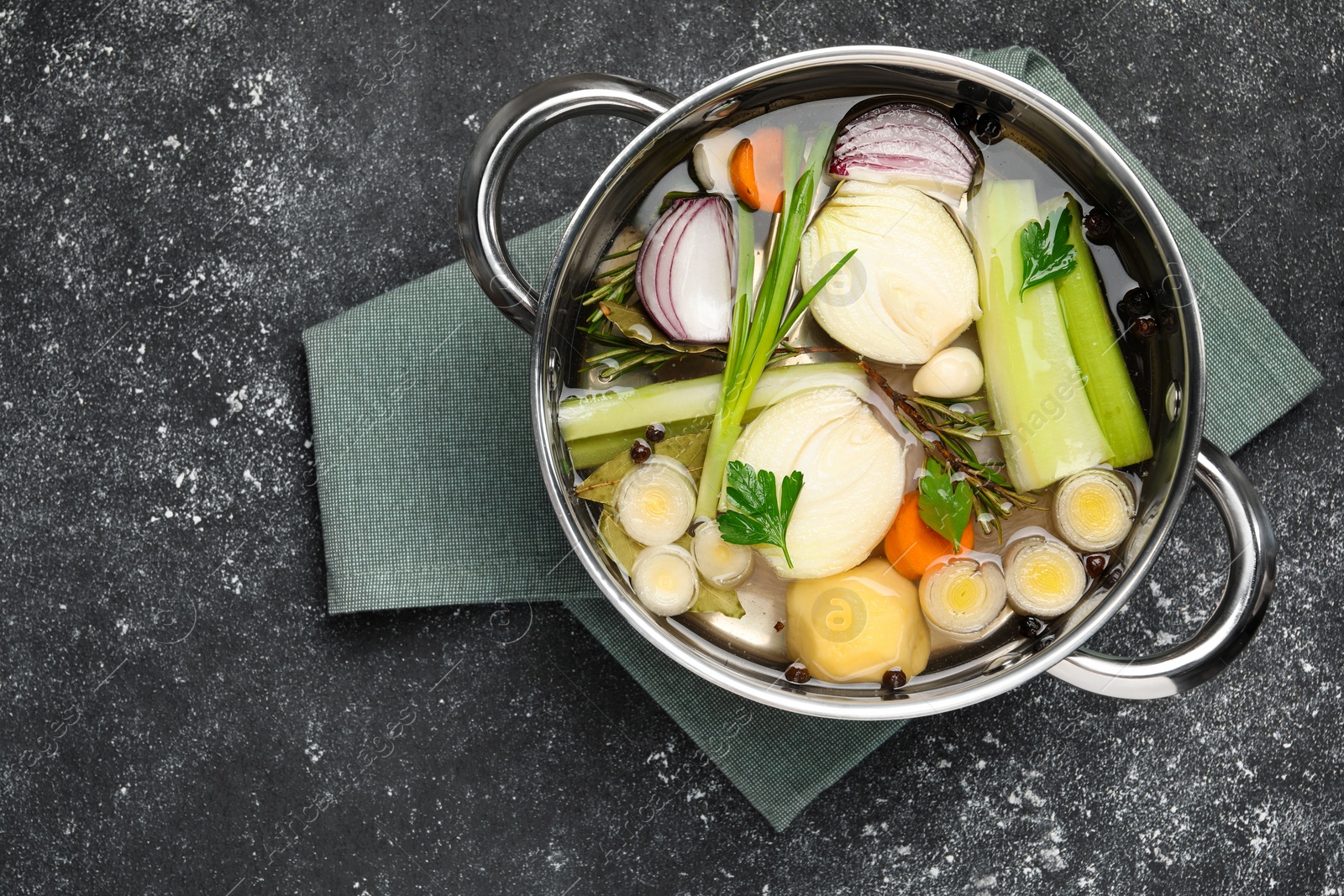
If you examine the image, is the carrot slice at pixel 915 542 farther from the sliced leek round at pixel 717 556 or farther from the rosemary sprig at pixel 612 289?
the rosemary sprig at pixel 612 289

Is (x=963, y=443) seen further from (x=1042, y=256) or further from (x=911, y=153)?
(x=911, y=153)

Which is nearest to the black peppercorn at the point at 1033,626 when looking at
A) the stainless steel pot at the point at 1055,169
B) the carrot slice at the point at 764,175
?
the stainless steel pot at the point at 1055,169

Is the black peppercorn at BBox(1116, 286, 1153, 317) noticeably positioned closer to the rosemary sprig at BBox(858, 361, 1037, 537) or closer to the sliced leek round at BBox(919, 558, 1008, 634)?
the rosemary sprig at BBox(858, 361, 1037, 537)

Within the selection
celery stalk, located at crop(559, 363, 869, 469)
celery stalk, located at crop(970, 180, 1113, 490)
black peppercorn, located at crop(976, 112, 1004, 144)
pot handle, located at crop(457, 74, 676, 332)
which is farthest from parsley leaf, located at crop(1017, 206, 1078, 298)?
pot handle, located at crop(457, 74, 676, 332)

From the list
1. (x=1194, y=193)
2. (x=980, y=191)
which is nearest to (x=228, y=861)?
(x=980, y=191)

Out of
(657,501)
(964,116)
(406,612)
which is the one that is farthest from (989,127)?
(406,612)

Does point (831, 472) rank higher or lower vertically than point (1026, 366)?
lower

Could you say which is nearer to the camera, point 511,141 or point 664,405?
point 511,141

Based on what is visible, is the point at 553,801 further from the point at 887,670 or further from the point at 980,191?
the point at 980,191
